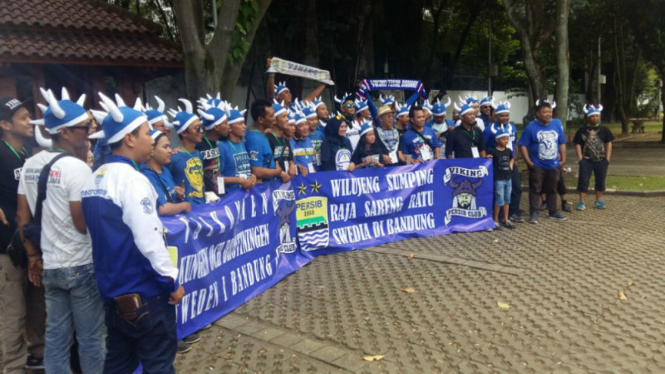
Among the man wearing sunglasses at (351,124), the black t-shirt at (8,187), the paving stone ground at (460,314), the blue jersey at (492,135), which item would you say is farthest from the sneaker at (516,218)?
the black t-shirt at (8,187)

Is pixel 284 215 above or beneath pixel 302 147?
beneath

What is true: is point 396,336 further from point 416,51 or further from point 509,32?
point 509,32

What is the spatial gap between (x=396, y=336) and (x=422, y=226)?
12.5 feet

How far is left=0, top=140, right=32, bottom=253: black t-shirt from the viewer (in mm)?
4016

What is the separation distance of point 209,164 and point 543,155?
19.0 ft

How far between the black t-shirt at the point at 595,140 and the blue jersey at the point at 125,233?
8.79 meters

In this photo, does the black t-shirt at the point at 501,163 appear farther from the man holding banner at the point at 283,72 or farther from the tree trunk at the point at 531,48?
the tree trunk at the point at 531,48

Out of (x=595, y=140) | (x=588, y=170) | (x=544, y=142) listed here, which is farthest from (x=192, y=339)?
(x=595, y=140)

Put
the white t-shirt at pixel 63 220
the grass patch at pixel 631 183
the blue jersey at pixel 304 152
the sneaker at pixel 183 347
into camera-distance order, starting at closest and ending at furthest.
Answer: the white t-shirt at pixel 63 220
the sneaker at pixel 183 347
the blue jersey at pixel 304 152
the grass patch at pixel 631 183

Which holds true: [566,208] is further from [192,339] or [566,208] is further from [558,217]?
[192,339]

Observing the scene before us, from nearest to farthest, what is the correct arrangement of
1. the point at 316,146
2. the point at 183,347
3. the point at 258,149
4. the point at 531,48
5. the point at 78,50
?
1. the point at 183,347
2. the point at 258,149
3. the point at 316,146
4. the point at 78,50
5. the point at 531,48

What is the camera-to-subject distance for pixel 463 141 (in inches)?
331

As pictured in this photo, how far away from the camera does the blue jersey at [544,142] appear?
29.3 ft

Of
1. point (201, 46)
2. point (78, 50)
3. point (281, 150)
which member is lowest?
point (281, 150)
